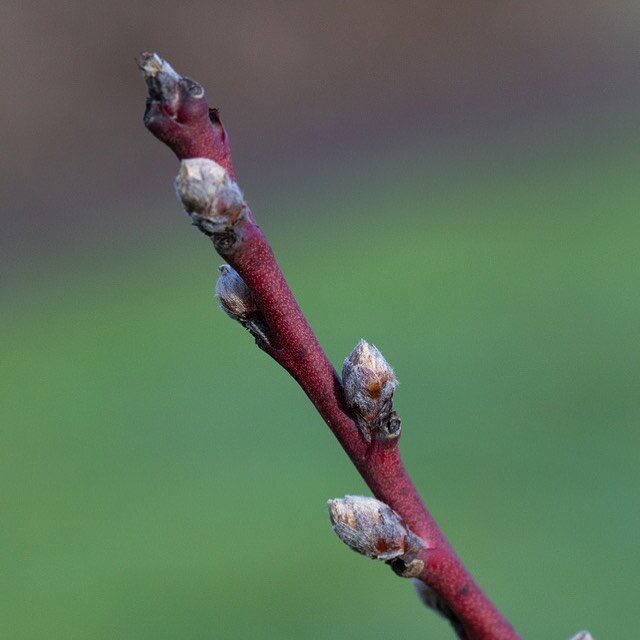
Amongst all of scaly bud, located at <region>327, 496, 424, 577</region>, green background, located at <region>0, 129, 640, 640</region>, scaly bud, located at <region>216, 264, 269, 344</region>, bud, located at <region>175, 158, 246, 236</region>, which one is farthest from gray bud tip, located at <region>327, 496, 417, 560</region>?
green background, located at <region>0, 129, 640, 640</region>

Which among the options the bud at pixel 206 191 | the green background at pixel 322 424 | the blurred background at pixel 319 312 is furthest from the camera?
the blurred background at pixel 319 312

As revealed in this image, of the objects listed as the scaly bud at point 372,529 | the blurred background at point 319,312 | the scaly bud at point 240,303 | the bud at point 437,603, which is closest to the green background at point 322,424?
the blurred background at point 319,312

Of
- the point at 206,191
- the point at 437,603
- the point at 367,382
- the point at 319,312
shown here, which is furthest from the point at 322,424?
the point at 206,191

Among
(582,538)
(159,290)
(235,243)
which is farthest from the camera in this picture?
(159,290)

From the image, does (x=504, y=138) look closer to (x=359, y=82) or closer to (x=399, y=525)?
(x=359, y=82)

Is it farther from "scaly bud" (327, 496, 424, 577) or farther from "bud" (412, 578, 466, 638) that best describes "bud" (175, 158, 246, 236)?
"bud" (412, 578, 466, 638)

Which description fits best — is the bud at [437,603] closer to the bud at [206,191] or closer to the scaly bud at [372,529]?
the scaly bud at [372,529]

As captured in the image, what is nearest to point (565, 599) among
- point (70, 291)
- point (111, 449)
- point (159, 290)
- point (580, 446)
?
point (580, 446)
